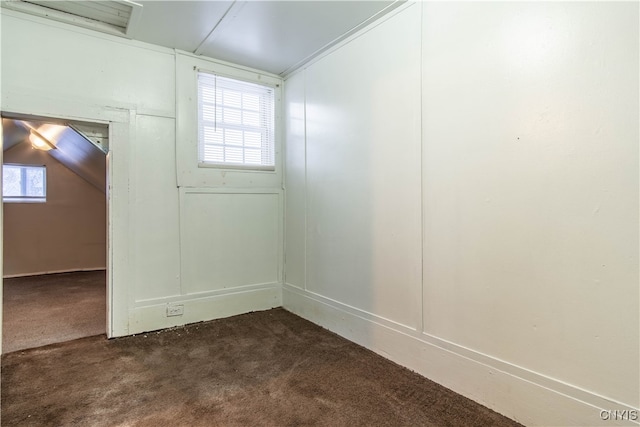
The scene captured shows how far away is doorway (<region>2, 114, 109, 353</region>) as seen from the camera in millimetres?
4324

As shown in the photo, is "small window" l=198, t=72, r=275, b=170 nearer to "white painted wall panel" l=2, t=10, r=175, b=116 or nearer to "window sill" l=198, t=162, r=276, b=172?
"window sill" l=198, t=162, r=276, b=172

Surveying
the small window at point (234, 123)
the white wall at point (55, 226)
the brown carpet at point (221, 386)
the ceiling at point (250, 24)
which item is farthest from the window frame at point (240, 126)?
the white wall at point (55, 226)

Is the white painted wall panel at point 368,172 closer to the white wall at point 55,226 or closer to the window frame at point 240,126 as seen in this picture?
the window frame at point 240,126

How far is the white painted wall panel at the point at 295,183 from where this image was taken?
3.32 meters

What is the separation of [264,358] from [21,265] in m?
5.10

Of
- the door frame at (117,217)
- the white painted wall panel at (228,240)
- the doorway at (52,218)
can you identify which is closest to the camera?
the door frame at (117,217)

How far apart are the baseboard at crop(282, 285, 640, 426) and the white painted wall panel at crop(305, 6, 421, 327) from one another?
0.15 m

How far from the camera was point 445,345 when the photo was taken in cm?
204

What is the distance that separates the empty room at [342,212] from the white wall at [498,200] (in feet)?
0.03

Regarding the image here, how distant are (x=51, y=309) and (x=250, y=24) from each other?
3501 mm

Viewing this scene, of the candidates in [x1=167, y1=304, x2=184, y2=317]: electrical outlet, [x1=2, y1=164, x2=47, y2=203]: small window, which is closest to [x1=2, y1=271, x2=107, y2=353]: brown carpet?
[x1=167, y1=304, x2=184, y2=317]: electrical outlet

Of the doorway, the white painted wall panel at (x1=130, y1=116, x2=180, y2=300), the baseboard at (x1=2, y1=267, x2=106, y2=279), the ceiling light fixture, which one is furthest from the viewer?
the baseboard at (x1=2, y1=267, x2=106, y2=279)

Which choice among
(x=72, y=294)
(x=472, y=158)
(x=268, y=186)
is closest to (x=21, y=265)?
(x=72, y=294)

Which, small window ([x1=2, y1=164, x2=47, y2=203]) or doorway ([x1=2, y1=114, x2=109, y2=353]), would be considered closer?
doorway ([x1=2, y1=114, x2=109, y2=353])
